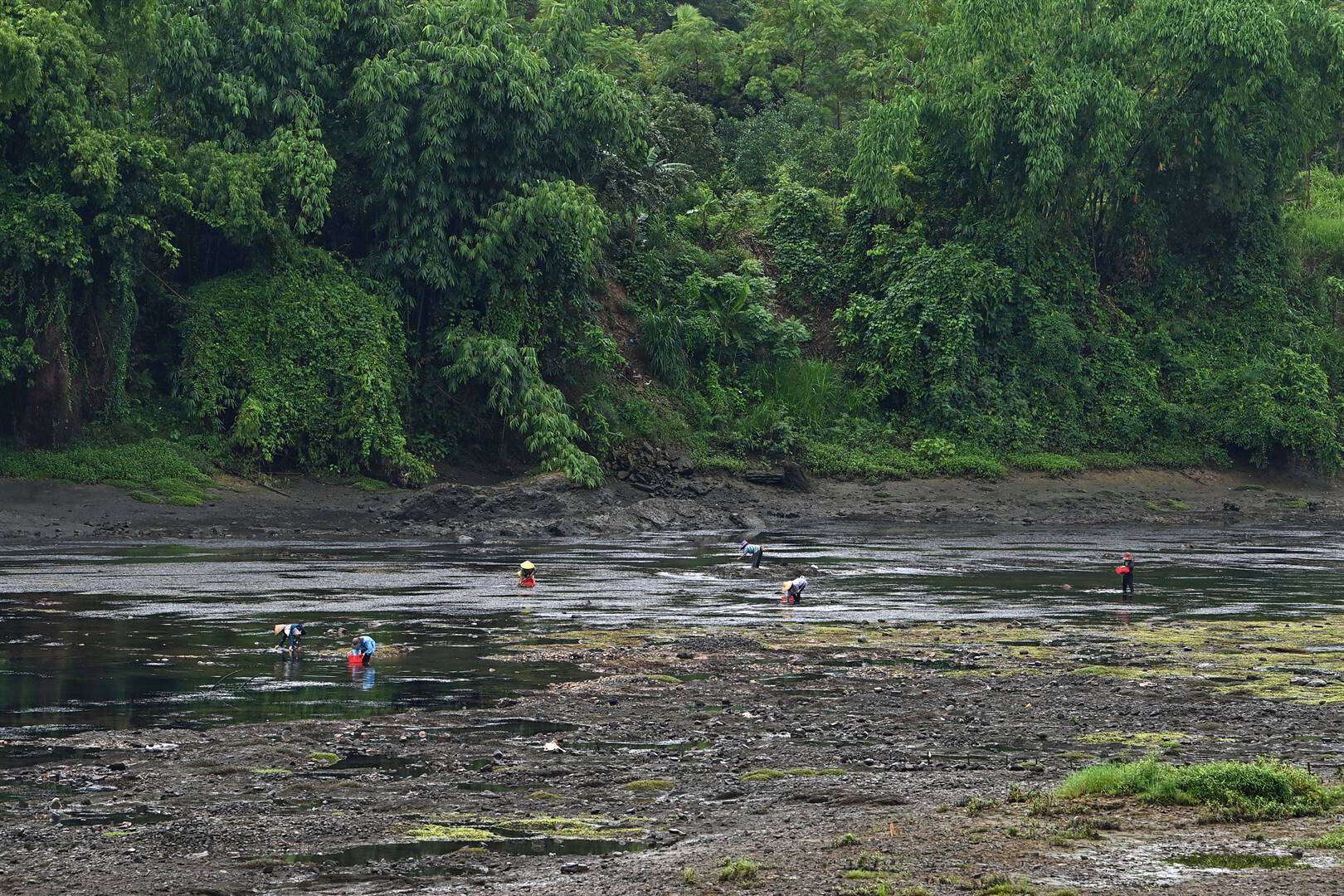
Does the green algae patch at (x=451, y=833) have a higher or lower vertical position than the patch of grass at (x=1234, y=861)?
lower

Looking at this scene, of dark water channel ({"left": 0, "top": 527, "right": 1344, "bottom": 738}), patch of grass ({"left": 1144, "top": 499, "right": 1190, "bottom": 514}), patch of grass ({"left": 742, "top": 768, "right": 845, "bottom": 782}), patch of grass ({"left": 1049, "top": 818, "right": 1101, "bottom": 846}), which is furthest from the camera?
patch of grass ({"left": 1144, "top": 499, "right": 1190, "bottom": 514})

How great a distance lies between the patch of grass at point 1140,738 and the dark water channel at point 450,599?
484 cm

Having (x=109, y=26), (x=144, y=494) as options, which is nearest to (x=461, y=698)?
(x=144, y=494)

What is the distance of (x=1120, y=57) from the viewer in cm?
4150

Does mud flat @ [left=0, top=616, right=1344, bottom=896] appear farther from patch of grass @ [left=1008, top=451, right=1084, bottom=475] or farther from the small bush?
patch of grass @ [left=1008, top=451, right=1084, bottom=475]

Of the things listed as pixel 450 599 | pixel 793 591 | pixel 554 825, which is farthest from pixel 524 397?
pixel 554 825

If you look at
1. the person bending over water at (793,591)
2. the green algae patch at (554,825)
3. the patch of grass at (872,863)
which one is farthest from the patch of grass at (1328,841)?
the person bending over water at (793,591)

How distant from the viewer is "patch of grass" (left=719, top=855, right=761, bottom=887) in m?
8.10

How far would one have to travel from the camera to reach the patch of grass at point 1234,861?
8.20m

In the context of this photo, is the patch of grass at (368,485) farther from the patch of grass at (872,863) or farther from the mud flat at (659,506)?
the patch of grass at (872,863)

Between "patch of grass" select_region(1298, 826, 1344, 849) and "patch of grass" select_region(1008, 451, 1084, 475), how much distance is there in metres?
32.2

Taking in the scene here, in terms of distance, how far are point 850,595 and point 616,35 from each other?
1315 inches

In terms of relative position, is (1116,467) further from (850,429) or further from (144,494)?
(144,494)

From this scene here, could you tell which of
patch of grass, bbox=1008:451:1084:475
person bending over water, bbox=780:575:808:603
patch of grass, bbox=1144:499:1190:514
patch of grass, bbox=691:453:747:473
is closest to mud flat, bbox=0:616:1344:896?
person bending over water, bbox=780:575:808:603
